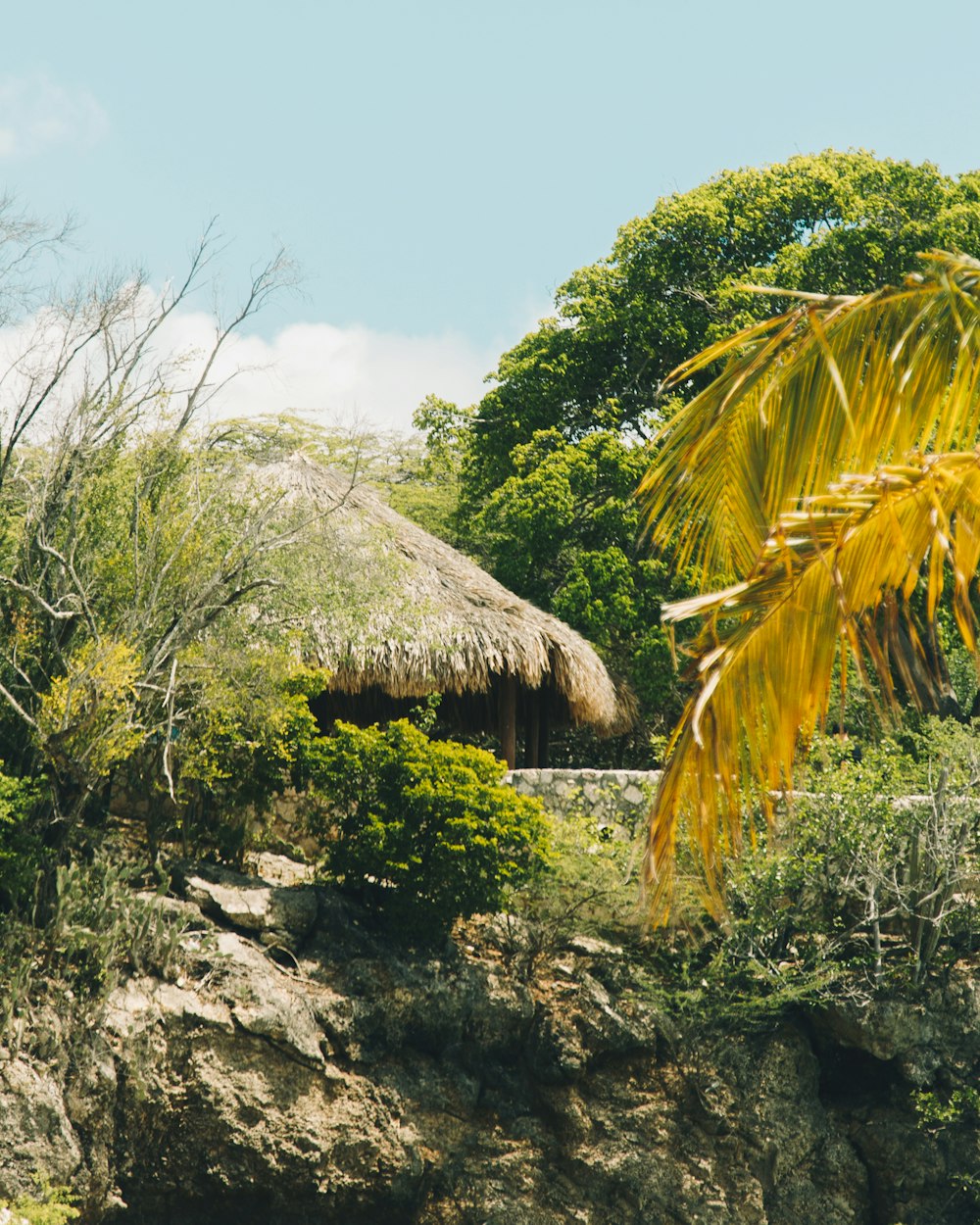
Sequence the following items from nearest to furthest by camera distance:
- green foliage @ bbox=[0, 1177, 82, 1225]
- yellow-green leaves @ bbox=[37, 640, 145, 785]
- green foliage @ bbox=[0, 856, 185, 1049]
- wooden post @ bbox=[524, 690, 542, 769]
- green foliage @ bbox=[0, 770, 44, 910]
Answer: green foliage @ bbox=[0, 1177, 82, 1225], green foliage @ bbox=[0, 856, 185, 1049], green foliage @ bbox=[0, 770, 44, 910], yellow-green leaves @ bbox=[37, 640, 145, 785], wooden post @ bbox=[524, 690, 542, 769]

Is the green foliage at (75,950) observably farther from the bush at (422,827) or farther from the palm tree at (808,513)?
the palm tree at (808,513)

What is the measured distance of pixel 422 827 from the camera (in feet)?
32.7

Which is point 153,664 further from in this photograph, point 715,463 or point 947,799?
point 947,799

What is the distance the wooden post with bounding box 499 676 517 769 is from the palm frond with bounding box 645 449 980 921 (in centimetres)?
888

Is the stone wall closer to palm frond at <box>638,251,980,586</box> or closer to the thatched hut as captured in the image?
the thatched hut

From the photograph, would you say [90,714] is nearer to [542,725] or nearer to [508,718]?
[508,718]

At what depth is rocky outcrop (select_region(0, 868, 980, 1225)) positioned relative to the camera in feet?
28.4

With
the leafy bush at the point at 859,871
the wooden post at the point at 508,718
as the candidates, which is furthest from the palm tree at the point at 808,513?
the wooden post at the point at 508,718

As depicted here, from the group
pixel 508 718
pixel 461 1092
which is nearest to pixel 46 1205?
pixel 461 1092

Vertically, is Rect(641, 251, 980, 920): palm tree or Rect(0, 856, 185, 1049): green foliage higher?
Rect(641, 251, 980, 920): palm tree

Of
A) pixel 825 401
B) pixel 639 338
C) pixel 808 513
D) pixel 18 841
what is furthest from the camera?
pixel 639 338

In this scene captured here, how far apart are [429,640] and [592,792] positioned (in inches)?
85.7

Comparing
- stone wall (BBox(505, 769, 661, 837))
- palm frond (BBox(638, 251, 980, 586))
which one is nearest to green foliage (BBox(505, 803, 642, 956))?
stone wall (BBox(505, 769, 661, 837))

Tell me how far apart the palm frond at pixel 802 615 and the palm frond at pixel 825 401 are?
41cm
